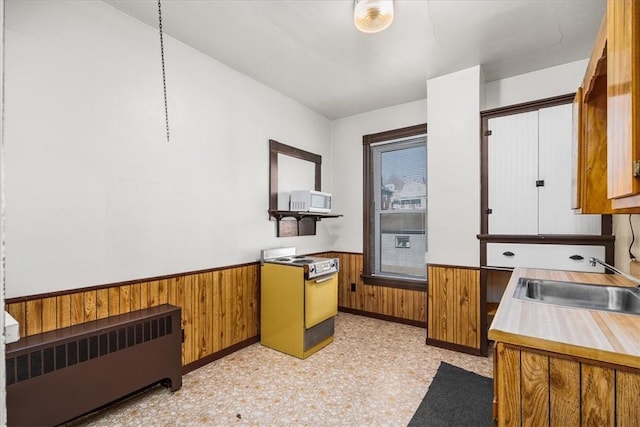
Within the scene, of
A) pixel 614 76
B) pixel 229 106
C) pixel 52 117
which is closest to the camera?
pixel 614 76

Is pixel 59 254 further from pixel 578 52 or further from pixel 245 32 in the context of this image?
pixel 578 52

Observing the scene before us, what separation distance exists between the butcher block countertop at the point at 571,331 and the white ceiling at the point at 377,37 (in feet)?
6.81

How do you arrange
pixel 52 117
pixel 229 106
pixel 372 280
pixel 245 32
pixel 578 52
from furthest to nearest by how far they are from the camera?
1. pixel 372 280
2. pixel 229 106
3. pixel 578 52
4. pixel 245 32
5. pixel 52 117

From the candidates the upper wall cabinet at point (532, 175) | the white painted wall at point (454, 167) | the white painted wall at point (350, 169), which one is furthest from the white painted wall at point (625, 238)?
the white painted wall at point (350, 169)

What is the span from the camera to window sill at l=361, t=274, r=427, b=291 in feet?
12.5

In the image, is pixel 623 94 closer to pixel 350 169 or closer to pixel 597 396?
pixel 597 396

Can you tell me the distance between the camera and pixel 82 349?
1.83m

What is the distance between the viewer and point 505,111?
2867mm

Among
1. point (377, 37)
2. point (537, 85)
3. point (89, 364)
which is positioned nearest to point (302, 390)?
point (89, 364)

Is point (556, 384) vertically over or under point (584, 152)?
under

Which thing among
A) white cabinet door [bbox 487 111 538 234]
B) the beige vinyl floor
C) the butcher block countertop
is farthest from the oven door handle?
the butcher block countertop

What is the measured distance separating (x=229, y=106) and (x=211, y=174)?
2.43 ft

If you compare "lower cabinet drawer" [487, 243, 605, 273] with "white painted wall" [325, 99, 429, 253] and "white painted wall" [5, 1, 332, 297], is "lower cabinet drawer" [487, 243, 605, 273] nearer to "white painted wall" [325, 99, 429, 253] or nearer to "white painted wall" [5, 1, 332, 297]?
"white painted wall" [325, 99, 429, 253]

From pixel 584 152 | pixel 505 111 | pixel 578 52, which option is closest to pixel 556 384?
pixel 584 152
